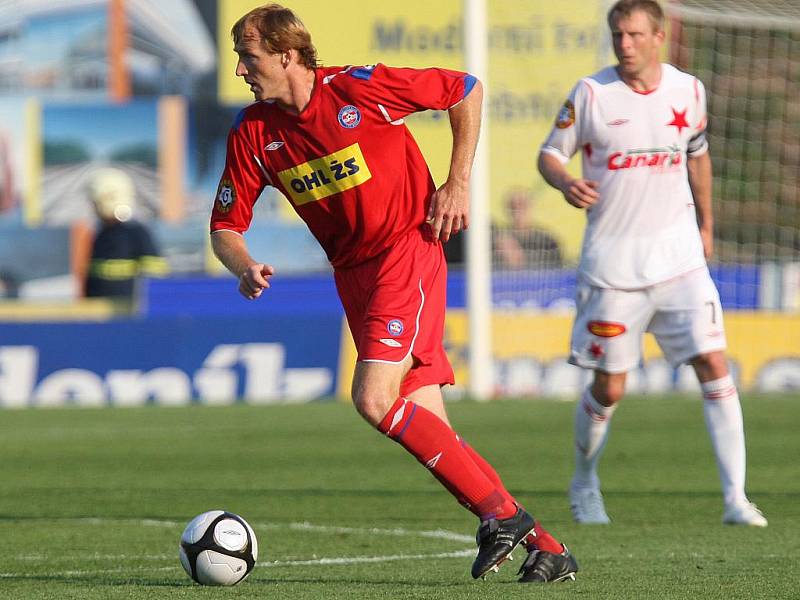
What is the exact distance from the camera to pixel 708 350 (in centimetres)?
768

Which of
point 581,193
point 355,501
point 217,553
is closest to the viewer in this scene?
point 217,553


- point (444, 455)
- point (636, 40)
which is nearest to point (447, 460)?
point (444, 455)

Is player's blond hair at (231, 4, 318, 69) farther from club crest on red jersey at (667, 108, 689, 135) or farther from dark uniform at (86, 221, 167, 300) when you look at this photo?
dark uniform at (86, 221, 167, 300)

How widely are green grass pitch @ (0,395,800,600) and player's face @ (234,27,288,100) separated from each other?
5.56 feet

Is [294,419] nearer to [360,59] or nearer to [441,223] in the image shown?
[441,223]

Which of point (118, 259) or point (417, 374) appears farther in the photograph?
point (118, 259)

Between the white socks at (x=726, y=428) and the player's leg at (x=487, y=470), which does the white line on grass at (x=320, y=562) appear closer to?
the player's leg at (x=487, y=470)

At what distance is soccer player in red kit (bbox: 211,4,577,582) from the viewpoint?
18.6ft

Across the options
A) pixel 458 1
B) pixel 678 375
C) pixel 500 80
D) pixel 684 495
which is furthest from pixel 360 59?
pixel 684 495

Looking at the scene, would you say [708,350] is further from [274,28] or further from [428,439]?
[274,28]

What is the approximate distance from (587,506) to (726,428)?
2.38 ft

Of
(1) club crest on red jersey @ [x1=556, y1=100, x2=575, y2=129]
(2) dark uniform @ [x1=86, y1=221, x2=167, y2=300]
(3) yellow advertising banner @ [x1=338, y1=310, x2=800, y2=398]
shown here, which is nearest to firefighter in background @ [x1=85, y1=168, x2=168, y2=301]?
(2) dark uniform @ [x1=86, y1=221, x2=167, y2=300]

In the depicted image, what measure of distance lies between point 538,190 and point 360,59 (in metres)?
9.30

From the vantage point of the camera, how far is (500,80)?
16.7 meters
